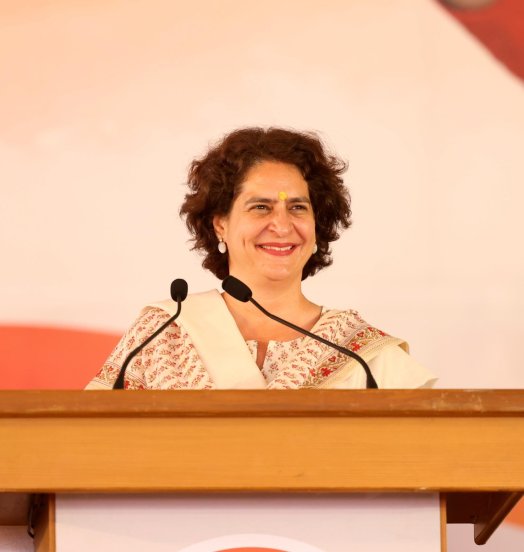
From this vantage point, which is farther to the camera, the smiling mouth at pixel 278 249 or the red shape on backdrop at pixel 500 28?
the red shape on backdrop at pixel 500 28

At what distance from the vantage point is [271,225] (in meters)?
2.64

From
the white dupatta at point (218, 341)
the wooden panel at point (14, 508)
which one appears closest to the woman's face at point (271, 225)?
the white dupatta at point (218, 341)

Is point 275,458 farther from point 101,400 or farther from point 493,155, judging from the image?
point 493,155

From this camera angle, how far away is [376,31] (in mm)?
3500

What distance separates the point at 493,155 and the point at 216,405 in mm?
1928

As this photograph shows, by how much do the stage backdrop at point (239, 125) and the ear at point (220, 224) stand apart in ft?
1.91

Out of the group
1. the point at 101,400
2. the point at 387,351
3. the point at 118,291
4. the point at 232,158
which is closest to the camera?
the point at 101,400

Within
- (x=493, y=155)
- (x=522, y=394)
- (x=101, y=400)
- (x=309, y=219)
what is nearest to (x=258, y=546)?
(x=101, y=400)

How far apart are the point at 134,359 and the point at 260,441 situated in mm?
866

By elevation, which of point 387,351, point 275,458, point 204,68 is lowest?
point 275,458

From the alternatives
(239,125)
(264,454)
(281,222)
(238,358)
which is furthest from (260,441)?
(239,125)

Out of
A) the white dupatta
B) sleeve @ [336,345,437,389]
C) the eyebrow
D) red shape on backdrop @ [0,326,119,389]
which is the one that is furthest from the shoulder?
red shape on backdrop @ [0,326,119,389]

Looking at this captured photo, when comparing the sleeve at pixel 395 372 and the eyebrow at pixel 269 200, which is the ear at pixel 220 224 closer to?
the eyebrow at pixel 269 200

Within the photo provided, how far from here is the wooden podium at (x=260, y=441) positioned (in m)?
1.71
